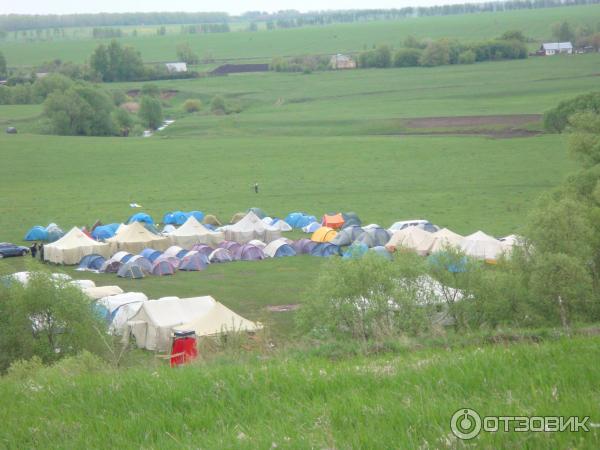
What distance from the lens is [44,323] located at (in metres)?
17.0

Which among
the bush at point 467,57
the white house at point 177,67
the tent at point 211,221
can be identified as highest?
the bush at point 467,57

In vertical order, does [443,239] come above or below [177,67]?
below

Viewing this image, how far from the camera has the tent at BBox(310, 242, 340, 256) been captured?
109 ft

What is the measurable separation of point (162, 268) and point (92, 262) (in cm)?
334

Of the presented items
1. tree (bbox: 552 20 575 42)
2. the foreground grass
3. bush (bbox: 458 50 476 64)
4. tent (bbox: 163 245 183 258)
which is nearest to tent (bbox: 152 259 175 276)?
tent (bbox: 163 245 183 258)

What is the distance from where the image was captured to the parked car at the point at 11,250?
113 feet

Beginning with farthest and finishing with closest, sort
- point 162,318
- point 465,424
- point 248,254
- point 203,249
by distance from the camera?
1. point 203,249
2. point 248,254
3. point 162,318
4. point 465,424

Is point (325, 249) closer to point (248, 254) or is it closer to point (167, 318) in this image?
point (248, 254)

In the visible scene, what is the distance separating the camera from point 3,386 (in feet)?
22.9

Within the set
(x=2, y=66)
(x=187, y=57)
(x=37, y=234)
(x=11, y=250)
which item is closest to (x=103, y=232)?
(x=37, y=234)

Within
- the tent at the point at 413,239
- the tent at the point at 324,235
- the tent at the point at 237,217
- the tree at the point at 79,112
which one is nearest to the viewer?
the tent at the point at 413,239

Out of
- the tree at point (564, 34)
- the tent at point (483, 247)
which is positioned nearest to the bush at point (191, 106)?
the tree at point (564, 34)

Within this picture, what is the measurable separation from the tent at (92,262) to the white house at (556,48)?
10660 centimetres

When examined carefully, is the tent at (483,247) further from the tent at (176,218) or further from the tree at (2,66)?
the tree at (2,66)
